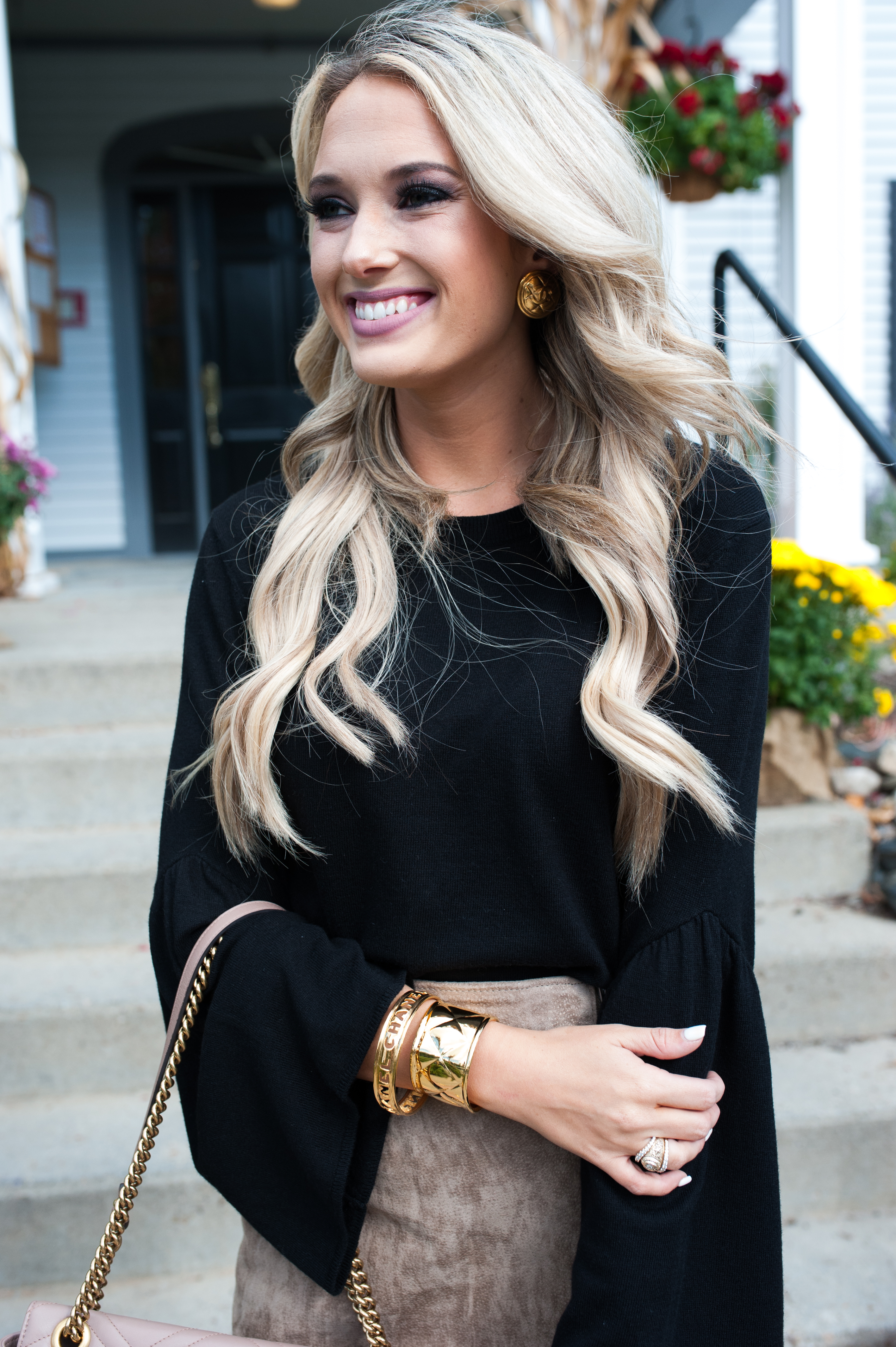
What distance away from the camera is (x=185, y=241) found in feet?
22.9

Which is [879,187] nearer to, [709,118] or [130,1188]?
[709,118]

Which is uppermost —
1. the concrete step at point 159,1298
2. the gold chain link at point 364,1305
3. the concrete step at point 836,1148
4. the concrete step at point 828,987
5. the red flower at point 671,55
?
the red flower at point 671,55

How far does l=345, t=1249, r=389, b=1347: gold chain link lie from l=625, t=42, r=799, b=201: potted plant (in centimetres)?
391

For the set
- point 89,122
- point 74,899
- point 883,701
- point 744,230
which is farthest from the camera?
point 744,230

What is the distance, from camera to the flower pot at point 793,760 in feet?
10.1

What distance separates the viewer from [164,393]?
7191mm

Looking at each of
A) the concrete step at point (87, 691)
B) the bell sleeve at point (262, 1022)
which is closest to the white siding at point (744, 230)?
the concrete step at point (87, 691)

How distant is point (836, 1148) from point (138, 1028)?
5.19 feet

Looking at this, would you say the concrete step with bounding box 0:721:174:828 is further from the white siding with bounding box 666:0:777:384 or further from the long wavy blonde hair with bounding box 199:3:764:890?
the white siding with bounding box 666:0:777:384

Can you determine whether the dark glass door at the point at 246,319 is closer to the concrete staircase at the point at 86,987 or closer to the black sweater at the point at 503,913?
the concrete staircase at the point at 86,987

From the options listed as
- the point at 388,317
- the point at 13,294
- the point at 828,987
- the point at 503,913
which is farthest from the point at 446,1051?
the point at 13,294

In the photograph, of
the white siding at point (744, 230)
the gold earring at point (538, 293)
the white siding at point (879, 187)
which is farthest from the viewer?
the white siding at point (879, 187)

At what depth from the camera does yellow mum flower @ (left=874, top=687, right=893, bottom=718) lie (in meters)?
3.27

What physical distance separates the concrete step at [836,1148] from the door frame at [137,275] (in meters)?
5.71
